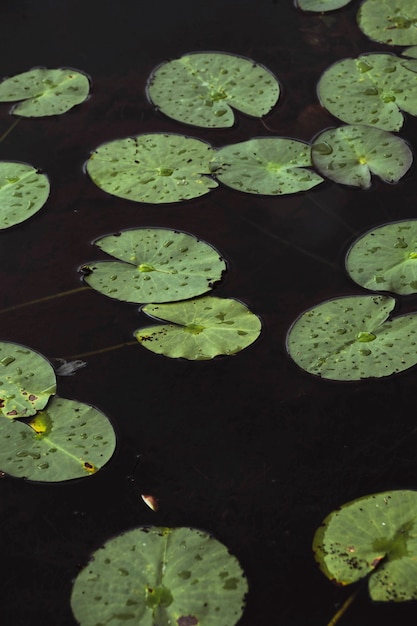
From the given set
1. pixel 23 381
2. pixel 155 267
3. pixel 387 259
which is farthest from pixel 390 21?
pixel 23 381

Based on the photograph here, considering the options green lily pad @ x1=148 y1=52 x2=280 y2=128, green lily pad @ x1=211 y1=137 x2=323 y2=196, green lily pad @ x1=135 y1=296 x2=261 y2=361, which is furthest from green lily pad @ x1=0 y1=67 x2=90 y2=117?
green lily pad @ x1=135 y1=296 x2=261 y2=361

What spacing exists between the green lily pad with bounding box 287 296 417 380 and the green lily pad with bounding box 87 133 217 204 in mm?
629

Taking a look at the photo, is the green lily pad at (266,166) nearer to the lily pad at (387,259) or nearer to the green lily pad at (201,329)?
the lily pad at (387,259)

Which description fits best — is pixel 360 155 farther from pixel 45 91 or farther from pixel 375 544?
pixel 375 544

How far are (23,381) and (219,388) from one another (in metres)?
0.49

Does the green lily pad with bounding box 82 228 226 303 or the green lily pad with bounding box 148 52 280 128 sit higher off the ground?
the green lily pad with bounding box 148 52 280 128

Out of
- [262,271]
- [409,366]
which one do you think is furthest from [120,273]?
[409,366]

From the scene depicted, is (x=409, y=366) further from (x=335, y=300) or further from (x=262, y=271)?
(x=262, y=271)

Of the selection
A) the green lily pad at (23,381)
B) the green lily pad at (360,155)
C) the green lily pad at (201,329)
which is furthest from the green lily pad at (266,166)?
the green lily pad at (23,381)

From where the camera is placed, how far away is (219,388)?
92.7 inches

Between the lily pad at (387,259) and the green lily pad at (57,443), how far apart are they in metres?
0.82

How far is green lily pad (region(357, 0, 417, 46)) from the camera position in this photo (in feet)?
11.0

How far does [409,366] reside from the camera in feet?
7.54

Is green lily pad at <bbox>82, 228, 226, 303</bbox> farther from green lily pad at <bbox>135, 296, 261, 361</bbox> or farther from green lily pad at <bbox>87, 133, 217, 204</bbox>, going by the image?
green lily pad at <bbox>87, 133, 217, 204</bbox>
